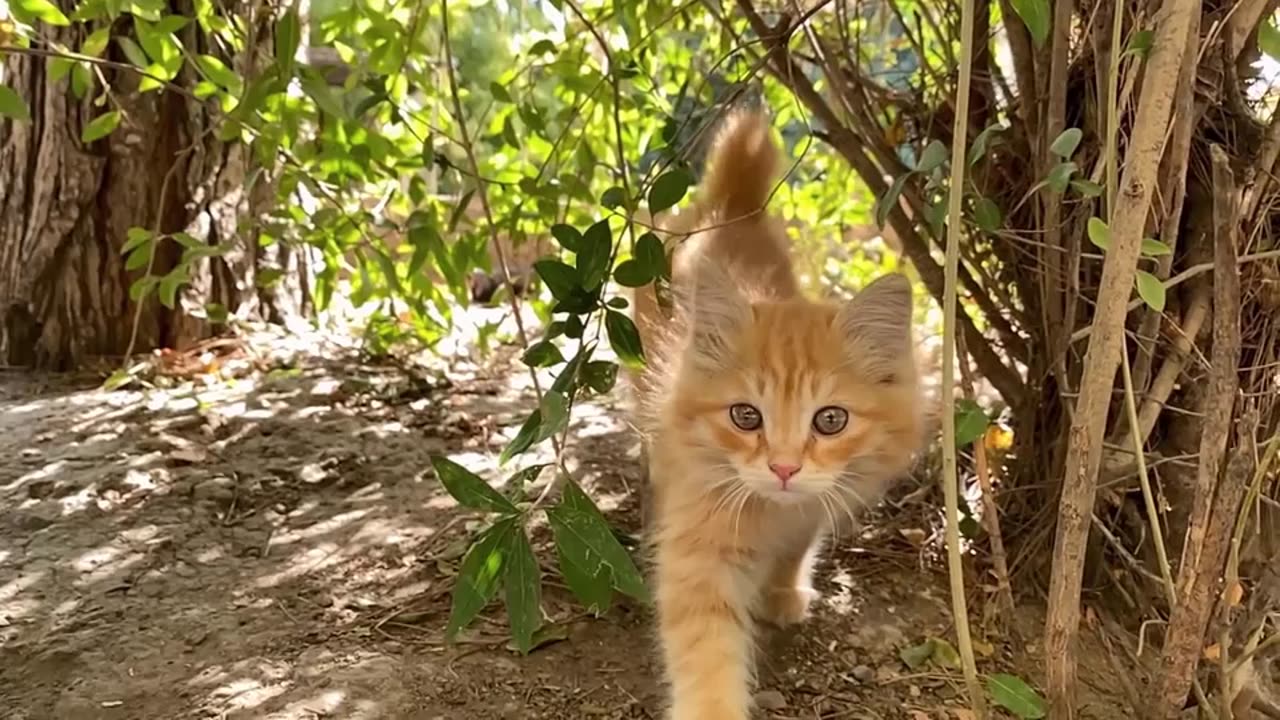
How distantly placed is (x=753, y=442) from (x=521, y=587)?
479 mm

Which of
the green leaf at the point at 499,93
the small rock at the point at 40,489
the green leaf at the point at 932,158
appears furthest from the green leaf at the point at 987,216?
the small rock at the point at 40,489

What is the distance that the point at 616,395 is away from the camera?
95.8 inches

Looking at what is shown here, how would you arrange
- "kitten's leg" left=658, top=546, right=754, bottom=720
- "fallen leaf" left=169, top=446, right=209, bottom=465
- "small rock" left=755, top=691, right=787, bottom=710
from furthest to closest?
"fallen leaf" left=169, top=446, right=209, bottom=465
"small rock" left=755, top=691, right=787, bottom=710
"kitten's leg" left=658, top=546, right=754, bottom=720

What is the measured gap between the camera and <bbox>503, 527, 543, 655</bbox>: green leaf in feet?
3.78

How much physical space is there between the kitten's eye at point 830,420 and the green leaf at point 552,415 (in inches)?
18.2

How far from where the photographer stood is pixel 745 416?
61.6 inches

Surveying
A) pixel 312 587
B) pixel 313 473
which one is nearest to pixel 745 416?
pixel 312 587

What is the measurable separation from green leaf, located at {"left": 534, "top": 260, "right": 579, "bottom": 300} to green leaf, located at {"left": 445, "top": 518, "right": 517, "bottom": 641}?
0.27m

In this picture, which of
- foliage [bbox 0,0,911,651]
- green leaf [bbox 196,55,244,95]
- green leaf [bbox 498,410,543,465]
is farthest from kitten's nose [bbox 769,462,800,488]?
green leaf [bbox 196,55,244,95]

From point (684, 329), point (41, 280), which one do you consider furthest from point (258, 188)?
point (684, 329)

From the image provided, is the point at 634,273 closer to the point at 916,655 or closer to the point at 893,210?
the point at 893,210

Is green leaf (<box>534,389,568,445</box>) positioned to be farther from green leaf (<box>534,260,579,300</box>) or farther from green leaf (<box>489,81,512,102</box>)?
green leaf (<box>489,81,512,102</box>)

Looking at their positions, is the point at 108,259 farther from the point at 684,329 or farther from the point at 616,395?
the point at 684,329

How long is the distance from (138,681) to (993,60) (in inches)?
58.9
